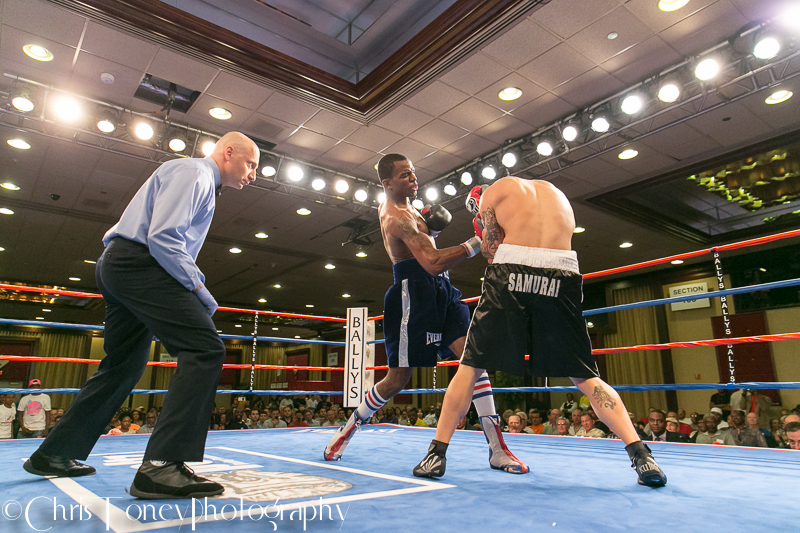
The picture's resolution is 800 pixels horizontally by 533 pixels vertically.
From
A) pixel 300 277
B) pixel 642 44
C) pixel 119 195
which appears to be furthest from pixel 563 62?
pixel 300 277

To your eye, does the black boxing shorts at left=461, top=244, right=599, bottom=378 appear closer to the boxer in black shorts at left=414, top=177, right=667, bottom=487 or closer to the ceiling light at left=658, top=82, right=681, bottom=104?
the boxer in black shorts at left=414, top=177, right=667, bottom=487

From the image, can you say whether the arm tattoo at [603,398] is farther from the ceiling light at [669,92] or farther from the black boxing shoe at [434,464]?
the ceiling light at [669,92]

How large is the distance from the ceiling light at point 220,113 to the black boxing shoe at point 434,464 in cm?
391

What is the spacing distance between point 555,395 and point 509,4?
8.73 meters

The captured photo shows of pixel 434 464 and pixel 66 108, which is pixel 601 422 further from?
pixel 66 108

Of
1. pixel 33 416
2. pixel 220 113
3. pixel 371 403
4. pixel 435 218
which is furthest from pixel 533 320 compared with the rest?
pixel 33 416

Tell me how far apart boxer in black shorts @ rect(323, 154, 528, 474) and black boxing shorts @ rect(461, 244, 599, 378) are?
0.27 metres

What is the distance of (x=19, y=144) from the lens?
466 cm

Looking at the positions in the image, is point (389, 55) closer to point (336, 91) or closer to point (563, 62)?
point (336, 91)

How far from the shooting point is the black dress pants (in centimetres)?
108

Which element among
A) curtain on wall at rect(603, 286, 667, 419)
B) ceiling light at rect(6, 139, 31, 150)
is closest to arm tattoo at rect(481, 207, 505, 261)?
ceiling light at rect(6, 139, 31, 150)

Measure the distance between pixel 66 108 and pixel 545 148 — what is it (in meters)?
4.19

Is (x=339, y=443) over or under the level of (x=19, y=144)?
under

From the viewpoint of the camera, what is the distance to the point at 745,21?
11.2 feet
